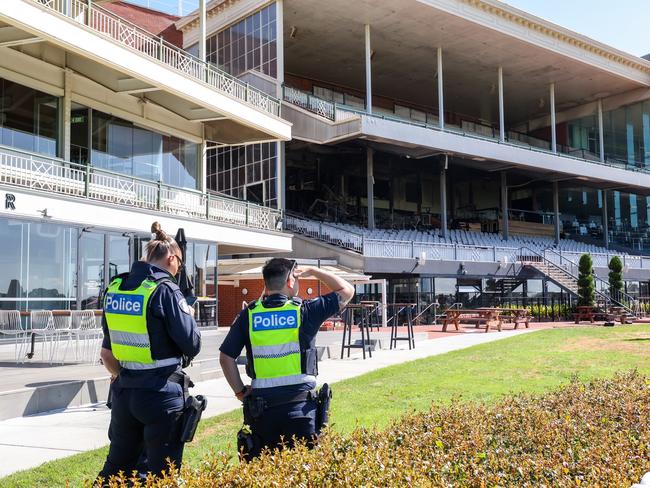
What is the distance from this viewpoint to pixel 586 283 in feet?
111

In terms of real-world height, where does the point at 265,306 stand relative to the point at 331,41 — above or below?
below

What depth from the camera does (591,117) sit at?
2088 inches

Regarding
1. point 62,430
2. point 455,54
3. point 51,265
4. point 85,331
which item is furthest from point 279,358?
point 455,54

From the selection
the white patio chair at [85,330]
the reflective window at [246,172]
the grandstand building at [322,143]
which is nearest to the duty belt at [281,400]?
the white patio chair at [85,330]

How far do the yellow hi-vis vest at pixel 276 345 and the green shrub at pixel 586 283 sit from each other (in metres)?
31.8

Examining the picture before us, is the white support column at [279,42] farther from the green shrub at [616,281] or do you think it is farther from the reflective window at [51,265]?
the green shrub at [616,281]

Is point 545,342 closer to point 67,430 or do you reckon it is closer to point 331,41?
point 67,430

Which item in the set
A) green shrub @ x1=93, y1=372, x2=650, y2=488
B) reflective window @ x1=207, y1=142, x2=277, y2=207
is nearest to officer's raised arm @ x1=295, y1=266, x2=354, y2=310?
green shrub @ x1=93, y1=372, x2=650, y2=488

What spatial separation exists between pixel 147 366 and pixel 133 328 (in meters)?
0.27

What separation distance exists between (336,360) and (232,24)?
87.6 ft

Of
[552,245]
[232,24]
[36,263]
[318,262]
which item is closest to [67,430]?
[36,263]

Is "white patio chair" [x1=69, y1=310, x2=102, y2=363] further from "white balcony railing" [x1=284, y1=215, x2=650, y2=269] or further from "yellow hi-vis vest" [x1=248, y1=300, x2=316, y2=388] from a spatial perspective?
"white balcony railing" [x1=284, y1=215, x2=650, y2=269]

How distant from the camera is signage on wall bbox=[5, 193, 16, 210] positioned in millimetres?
15953

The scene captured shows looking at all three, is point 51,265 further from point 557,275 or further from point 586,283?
point 557,275
